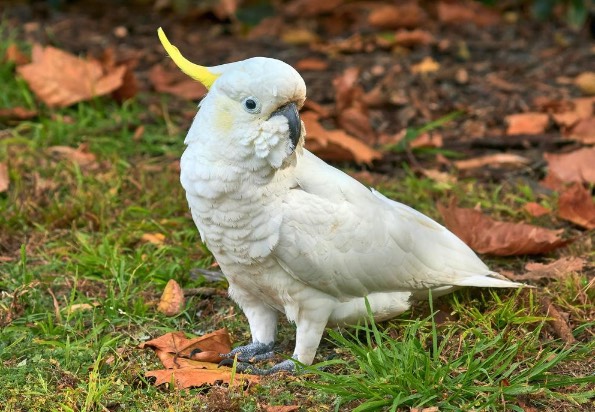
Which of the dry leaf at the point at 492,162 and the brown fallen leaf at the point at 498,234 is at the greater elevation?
the brown fallen leaf at the point at 498,234

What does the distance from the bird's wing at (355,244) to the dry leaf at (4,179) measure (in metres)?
1.53

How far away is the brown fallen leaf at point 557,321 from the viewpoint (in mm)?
2785

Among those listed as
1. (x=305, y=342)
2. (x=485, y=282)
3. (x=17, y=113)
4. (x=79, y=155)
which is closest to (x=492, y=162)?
(x=485, y=282)

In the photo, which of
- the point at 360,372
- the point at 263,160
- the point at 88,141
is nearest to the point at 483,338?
the point at 360,372

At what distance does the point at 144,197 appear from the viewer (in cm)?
369

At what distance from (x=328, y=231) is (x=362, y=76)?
257 centimetres

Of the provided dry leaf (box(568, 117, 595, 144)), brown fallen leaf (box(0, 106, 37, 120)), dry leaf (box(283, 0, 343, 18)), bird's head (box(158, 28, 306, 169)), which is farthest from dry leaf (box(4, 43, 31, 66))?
dry leaf (box(568, 117, 595, 144))

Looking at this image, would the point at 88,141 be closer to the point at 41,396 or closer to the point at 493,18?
the point at 41,396

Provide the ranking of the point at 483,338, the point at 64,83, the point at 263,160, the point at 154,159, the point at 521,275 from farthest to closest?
the point at 64,83 → the point at 154,159 → the point at 521,275 → the point at 483,338 → the point at 263,160

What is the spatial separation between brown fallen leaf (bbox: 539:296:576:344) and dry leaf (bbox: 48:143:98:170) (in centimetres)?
203

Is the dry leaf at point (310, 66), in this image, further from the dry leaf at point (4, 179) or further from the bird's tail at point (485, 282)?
Result: the bird's tail at point (485, 282)

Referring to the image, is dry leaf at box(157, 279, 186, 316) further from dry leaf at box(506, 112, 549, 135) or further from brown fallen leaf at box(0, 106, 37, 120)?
dry leaf at box(506, 112, 549, 135)

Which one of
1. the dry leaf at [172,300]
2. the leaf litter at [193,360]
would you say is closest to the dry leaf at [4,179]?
the dry leaf at [172,300]

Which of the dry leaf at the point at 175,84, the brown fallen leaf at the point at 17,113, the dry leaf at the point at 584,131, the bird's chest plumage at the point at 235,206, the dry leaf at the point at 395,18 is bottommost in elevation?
the brown fallen leaf at the point at 17,113
